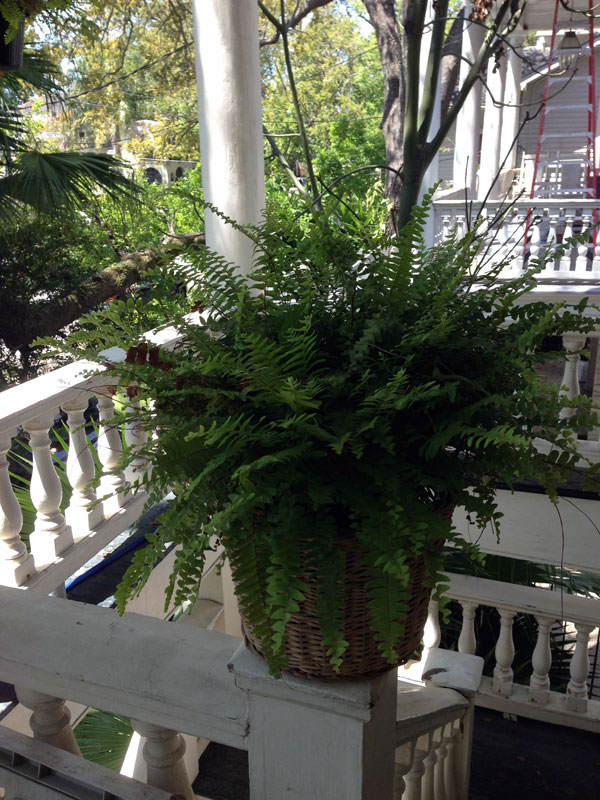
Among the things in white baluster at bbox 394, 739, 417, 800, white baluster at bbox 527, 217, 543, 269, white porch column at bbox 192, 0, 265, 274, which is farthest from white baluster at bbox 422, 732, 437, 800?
white baluster at bbox 527, 217, 543, 269

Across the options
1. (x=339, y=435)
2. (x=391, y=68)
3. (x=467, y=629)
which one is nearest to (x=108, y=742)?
(x=467, y=629)

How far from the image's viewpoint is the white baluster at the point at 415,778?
5.68ft

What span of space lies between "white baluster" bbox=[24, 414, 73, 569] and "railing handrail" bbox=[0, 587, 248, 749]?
125 centimetres

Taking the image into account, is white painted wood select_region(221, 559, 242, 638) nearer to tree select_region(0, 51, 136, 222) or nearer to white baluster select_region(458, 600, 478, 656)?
white baluster select_region(458, 600, 478, 656)

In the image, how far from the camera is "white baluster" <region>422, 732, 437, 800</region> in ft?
5.96

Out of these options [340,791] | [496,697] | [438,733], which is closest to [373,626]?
[340,791]

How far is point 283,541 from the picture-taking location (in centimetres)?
69

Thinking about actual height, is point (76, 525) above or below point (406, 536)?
below

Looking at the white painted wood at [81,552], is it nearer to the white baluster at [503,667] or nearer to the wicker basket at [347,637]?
the wicker basket at [347,637]

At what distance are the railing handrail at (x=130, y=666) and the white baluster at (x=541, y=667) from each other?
2167 mm

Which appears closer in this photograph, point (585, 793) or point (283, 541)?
point (283, 541)

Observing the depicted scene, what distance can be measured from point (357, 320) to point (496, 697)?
2.52 metres

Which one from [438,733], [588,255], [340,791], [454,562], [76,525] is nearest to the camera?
[340,791]

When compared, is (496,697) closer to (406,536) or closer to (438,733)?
(438,733)
